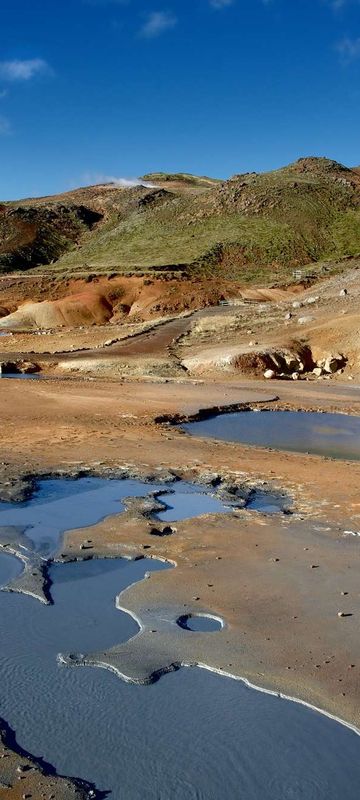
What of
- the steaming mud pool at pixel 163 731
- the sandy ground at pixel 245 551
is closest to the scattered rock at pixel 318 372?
the sandy ground at pixel 245 551

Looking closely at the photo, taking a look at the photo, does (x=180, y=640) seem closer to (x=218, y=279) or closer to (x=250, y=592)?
(x=250, y=592)

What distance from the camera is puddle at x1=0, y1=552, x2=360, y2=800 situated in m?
4.82

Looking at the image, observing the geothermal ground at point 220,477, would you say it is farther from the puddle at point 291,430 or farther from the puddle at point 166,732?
the puddle at point 291,430

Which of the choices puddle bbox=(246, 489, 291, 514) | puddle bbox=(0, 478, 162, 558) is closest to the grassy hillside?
puddle bbox=(0, 478, 162, 558)

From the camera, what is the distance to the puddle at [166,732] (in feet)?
15.8

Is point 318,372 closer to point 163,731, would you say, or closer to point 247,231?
point 163,731

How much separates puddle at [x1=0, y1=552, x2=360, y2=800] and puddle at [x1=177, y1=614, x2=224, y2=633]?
0.66 m

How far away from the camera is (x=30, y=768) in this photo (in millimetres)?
4836

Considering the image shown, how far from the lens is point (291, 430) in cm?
1838

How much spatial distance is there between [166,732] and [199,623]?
1.89 m

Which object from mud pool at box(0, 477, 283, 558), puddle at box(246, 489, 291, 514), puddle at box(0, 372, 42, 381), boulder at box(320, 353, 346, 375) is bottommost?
puddle at box(246, 489, 291, 514)

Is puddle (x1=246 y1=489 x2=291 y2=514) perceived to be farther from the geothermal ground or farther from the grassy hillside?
the grassy hillside

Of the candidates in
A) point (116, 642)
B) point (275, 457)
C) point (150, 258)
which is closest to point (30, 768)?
point (116, 642)

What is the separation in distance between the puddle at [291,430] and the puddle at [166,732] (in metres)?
9.99
